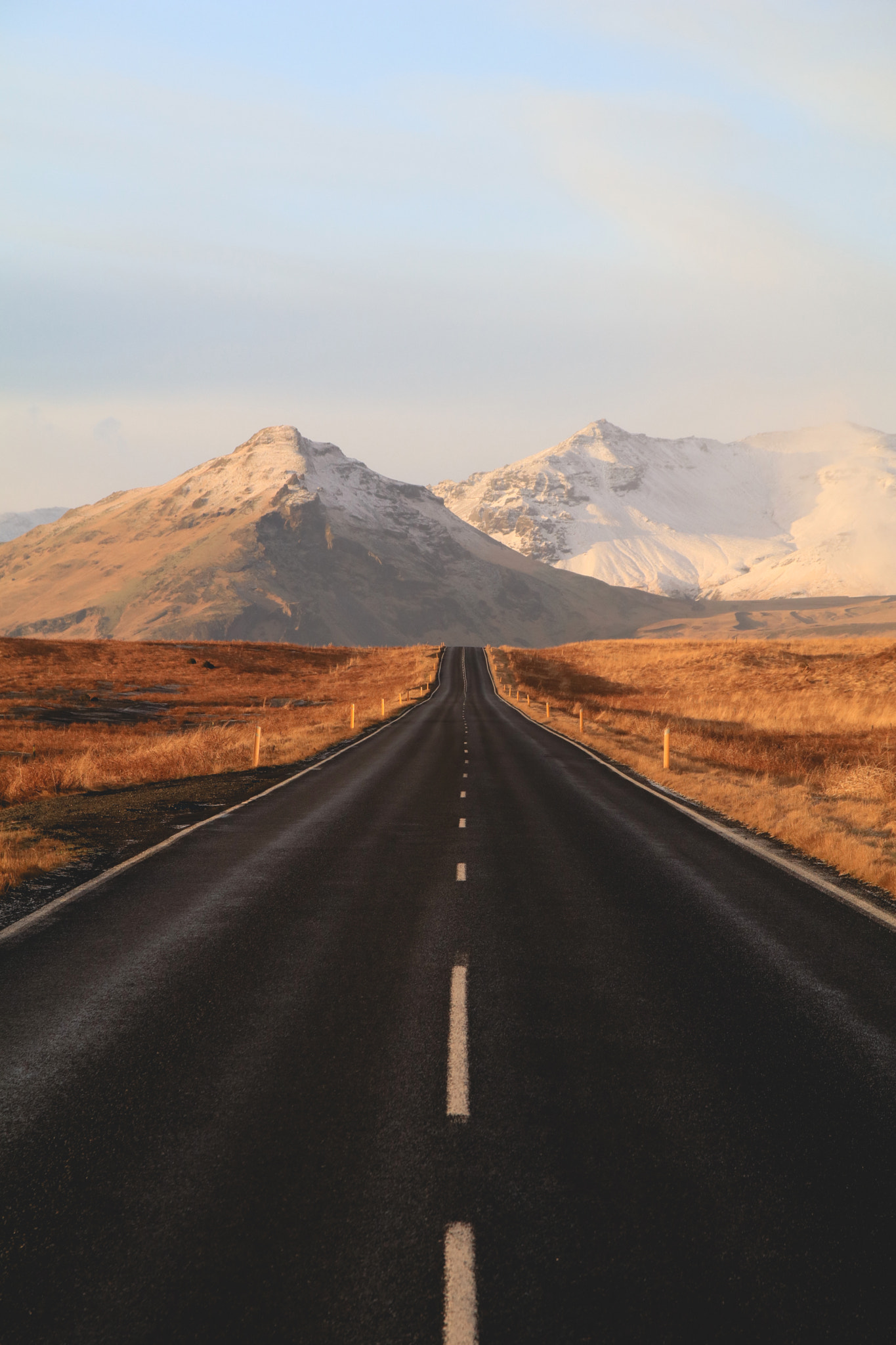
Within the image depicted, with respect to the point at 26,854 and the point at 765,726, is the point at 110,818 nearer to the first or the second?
the point at 26,854

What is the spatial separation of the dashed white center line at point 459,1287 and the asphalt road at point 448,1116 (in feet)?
0.05

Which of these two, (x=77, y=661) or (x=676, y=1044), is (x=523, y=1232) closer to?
(x=676, y=1044)

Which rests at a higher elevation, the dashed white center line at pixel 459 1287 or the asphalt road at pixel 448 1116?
the dashed white center line at pixel 459 1287

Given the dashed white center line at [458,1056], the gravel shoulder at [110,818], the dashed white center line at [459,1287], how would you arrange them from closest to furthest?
the dashed white center line at [459,1287] → the dashed white center line at [458,1056] → the gravel shoulder at [110,818]

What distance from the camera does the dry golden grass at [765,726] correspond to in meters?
14.5

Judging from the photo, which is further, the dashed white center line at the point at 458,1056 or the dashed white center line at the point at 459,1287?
the dashed white center line at the point at 458,1056

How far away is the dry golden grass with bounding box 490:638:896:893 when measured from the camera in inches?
569

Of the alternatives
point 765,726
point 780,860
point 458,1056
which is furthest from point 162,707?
point 458,1056

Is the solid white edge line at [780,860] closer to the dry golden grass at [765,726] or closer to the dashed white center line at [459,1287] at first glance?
the dry golden grass at [765,726]

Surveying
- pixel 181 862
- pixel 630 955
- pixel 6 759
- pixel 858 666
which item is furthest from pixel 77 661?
pixel 630 955

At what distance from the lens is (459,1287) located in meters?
3.54

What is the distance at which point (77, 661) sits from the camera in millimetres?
75625

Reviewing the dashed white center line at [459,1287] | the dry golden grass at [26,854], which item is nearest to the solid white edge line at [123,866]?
the dry golden grass at [26,854]

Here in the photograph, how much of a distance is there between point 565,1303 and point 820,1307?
1089 millimetres
